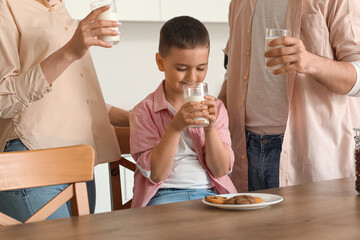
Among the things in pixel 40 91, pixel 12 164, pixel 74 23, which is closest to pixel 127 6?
pixel 74 23

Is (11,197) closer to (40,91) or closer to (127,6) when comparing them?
(40,91)

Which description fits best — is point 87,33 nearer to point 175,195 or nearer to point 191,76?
point 191,76

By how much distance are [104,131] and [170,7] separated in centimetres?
234

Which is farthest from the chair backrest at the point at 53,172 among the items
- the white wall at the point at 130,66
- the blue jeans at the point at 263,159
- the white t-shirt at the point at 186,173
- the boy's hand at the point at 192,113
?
the white wall at the point at 130,66

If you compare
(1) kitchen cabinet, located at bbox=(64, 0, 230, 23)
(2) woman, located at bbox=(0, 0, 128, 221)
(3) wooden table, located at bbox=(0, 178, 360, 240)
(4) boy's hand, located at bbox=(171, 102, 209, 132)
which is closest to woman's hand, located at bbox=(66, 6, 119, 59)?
(2) woman, located at bbox=(0, 0, 128, 221)

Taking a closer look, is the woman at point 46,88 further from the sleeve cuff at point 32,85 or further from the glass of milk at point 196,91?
the glass of milk at point 196,91

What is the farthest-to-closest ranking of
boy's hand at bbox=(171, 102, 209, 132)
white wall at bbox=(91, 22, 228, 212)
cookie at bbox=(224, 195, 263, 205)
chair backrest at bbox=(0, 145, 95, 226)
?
white wall at bbox=(91, 22, 228, 212)
boy's hand at bbox=(171, 102, 209, 132)
chair backrest at bbox=(0, 145, 95, 226)
cookie at bbox=(224, 195, 263, 205)

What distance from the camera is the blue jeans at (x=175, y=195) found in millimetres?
1688

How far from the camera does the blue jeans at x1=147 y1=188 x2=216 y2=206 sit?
1688 millimetres

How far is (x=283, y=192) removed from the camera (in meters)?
1.42

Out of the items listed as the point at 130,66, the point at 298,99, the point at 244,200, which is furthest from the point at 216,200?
the point at 130,66

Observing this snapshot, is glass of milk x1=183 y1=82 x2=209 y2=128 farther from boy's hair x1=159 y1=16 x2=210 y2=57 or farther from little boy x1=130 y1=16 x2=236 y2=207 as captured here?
boy's hair x1=159 y1=16 x2=210 y2=57

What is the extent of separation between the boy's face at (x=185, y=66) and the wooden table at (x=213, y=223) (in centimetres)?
54

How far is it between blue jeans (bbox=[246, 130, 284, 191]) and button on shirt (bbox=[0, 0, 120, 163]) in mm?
522
